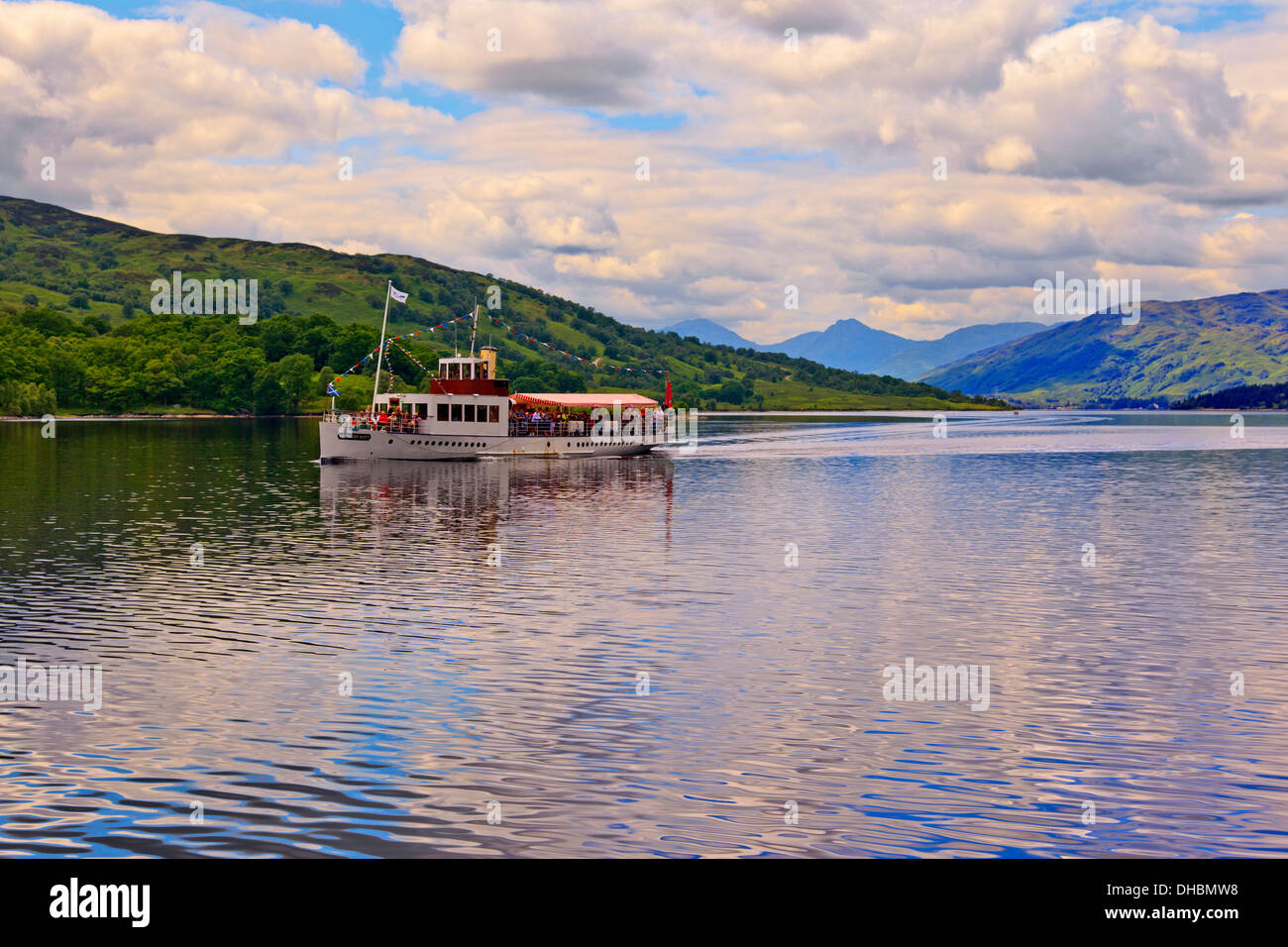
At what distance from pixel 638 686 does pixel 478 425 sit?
350 ft

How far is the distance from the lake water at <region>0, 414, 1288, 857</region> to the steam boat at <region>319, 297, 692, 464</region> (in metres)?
56.7

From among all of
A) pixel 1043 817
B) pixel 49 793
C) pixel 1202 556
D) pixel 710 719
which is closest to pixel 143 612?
pixel 49 793

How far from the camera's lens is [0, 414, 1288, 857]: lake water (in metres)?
18.2

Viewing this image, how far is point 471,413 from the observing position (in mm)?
131875

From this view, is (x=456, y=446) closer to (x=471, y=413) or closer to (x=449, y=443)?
(x=449, y=443)

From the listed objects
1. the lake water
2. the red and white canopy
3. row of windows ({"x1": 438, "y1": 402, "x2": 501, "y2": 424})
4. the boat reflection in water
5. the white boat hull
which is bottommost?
the lake water

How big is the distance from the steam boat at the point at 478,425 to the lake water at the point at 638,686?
56.7m

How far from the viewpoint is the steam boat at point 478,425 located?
12300 centimetres

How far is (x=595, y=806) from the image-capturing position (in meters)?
18.9

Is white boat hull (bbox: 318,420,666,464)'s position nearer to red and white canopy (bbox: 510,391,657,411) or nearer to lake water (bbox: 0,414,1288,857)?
red and white canopy (bbox: 510,391,657,411)

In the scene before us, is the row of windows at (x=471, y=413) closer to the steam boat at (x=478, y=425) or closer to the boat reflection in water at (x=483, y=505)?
the steam boat at (x=478, y=425)

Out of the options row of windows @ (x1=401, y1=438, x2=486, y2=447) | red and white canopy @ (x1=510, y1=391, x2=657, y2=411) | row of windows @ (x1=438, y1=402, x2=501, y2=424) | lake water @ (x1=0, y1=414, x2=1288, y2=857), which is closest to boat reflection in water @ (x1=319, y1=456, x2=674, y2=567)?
lake water @ (x1=0, y1=414, x2=1288, y2=857)

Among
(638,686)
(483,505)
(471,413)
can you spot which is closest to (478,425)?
(471,413)
